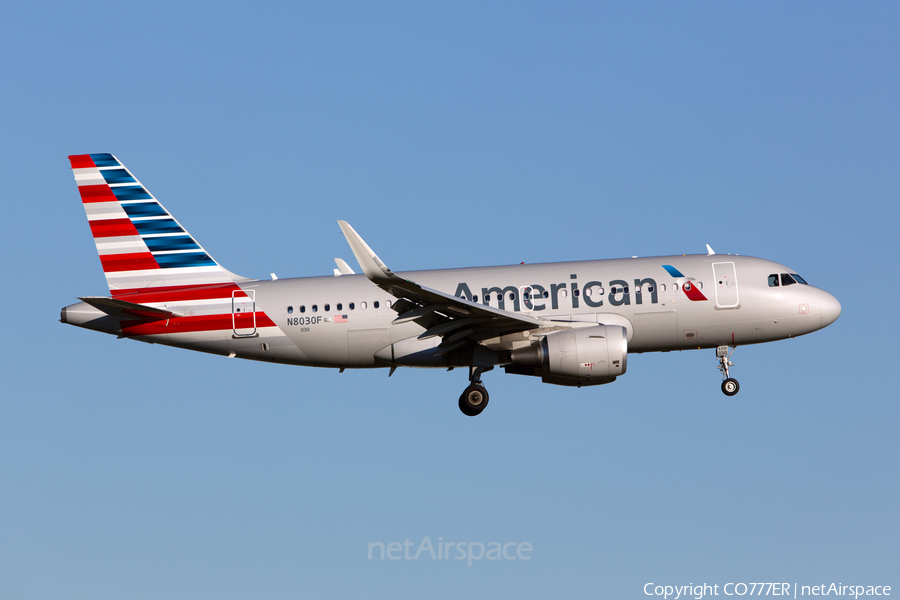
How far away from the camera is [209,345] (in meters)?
30.1

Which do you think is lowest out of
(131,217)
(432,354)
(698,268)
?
(432,354)

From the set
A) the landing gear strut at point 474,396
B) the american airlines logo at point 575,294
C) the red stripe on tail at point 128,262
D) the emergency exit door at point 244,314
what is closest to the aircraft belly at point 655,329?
the american airlines logo at point 575,294

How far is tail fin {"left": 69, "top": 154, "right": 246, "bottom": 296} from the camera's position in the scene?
103 ft

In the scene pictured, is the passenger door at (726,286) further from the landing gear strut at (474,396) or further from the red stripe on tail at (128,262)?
the red stripe on tail at (128,262)

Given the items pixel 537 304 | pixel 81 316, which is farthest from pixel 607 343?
pixel 81 316

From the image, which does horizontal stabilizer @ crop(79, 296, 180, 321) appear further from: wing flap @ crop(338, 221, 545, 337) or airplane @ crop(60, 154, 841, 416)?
wing flap @ crop(338, 221, 545, 337)

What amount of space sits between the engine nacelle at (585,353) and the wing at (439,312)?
0.90 metres

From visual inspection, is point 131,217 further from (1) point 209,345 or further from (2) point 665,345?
(2) point 665,345

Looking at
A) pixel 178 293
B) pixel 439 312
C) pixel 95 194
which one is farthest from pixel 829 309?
pixel 95 194

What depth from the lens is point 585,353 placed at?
2752cm

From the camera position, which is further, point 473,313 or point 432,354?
point 432,354

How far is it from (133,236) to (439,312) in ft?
37.6

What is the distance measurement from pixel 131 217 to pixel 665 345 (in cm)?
1809

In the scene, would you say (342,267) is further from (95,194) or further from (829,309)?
(829,309)
